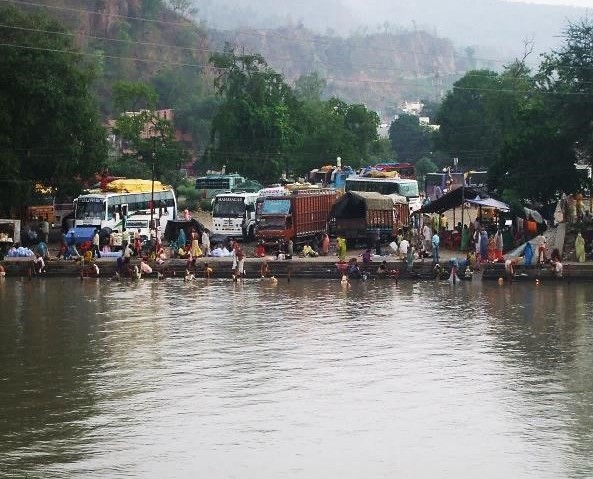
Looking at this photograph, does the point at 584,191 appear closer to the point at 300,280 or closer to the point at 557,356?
the point at 300,280

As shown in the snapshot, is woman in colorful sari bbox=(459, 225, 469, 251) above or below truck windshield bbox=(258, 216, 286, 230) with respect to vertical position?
below

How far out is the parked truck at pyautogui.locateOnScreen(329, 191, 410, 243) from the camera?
48125mm

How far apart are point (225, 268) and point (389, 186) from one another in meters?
16.9

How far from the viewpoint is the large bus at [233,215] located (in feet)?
169

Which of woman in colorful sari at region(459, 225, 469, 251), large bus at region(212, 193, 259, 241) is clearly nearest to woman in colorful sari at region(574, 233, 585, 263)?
woman in colorful sari at region(459, 225, 469, 251)

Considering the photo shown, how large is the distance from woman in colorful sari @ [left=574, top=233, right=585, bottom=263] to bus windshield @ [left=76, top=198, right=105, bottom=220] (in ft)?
58.3

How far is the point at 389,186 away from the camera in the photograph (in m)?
58.8

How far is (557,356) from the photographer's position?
29250mm

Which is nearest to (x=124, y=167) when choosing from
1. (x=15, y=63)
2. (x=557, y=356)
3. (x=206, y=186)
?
(x=206, y=186)

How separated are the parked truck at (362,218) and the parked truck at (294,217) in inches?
24.2

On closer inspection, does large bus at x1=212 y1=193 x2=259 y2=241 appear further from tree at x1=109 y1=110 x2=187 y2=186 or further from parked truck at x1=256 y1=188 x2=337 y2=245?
tree at x1=109 y1=110 x2=187 y2=186

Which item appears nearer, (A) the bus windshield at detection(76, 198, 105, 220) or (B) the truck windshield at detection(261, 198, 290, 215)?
(B) the truck windshield at detection(261, 198, 290, 215)

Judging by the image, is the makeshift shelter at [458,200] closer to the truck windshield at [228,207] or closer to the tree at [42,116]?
the truck windshield at [228,207]

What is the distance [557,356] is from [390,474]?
10.2 m
